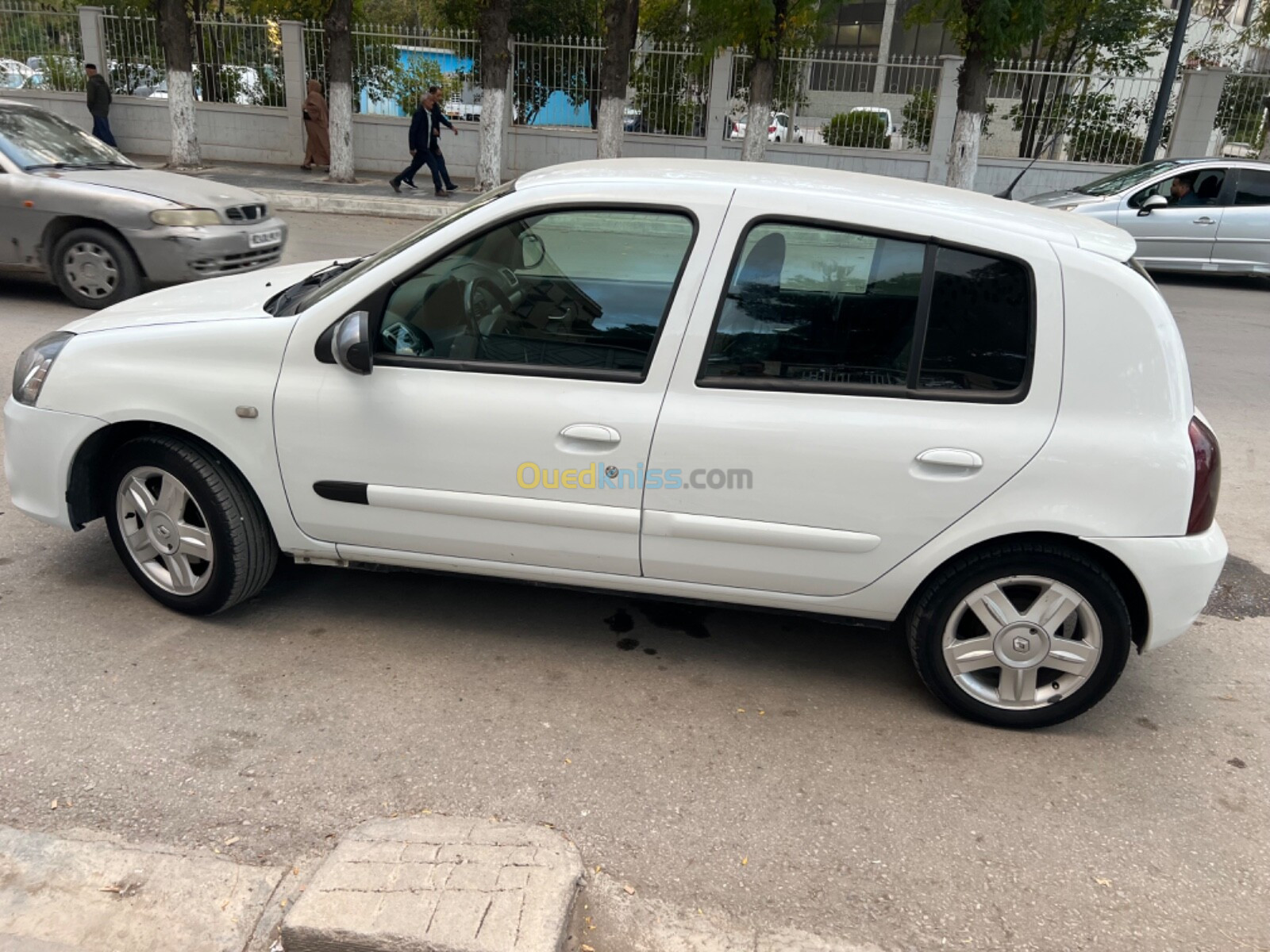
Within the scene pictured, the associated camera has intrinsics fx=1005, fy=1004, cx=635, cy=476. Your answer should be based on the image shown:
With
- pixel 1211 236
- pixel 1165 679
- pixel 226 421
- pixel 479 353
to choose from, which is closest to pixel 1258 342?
pixel 1211 236

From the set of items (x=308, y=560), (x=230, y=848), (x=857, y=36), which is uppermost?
(x=857, y=36)

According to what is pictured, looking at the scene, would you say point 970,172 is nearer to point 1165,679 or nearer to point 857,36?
point 1165,679

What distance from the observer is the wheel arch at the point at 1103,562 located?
10.3 feet

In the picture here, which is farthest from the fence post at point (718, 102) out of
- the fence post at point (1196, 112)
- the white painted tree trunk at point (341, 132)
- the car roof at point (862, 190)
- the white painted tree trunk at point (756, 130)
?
the car roof at point (862, 190)

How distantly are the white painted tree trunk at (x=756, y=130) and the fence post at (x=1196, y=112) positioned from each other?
26.4ft

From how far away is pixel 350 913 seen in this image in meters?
2.34

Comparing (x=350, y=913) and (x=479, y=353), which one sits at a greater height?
(x=479, y=353)

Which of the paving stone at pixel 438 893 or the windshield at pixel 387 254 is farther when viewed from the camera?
the windshield at pixel 387 254

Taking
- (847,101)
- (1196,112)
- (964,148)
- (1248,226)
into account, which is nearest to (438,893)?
(1248,226)

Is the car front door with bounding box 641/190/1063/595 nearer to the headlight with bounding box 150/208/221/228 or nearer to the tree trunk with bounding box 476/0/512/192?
the headlight with bounding box 150/208/221/228

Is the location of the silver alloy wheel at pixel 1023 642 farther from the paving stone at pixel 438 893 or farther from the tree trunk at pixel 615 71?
the tree trunk at pixel 615 71

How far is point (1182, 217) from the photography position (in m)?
13.0

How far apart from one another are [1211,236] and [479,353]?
1276cm

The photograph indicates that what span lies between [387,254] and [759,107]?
15.9 m
